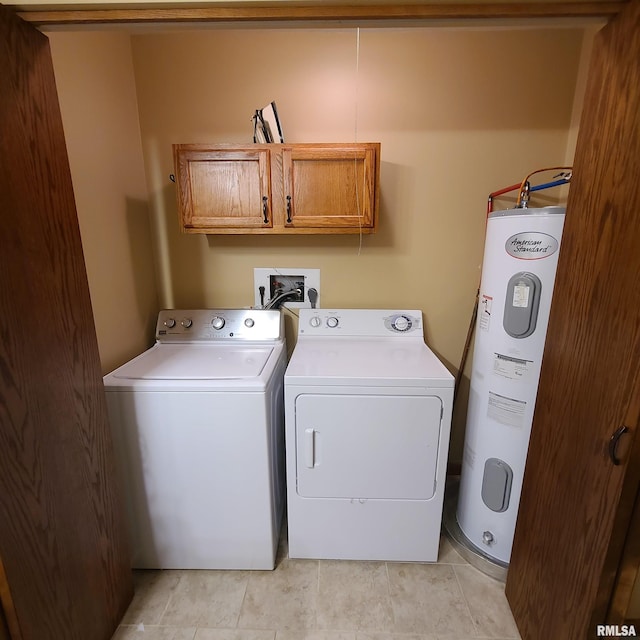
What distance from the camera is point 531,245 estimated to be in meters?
1.24

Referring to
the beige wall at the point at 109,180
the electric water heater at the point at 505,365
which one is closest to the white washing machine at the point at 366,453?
the electric water heater at the point at 505,365

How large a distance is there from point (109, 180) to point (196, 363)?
3.09ft

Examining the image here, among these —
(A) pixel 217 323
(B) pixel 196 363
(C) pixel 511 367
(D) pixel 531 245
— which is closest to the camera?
(D) pixel 531 245

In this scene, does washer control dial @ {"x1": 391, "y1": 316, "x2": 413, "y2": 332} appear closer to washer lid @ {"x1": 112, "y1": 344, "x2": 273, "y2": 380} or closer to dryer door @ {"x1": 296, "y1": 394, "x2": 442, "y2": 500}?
dryer door @ {"x1": 296, "y1": 394, "x2": 442, "y2": 500}

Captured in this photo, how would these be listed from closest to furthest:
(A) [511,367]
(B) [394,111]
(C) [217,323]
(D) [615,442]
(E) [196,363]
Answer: (D) [615,442] → (A) [511,367] → (E) [196,363] → (B) [394,111] → (C) [217,323]

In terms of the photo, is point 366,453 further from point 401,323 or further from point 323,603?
point 401,323

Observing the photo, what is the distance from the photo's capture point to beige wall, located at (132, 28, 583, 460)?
5.42 ft

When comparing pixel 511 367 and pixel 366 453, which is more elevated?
pixel 511 367

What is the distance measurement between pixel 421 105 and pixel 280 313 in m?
1.32

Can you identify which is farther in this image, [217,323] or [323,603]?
[217,323]

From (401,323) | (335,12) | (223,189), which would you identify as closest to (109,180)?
(223,189)

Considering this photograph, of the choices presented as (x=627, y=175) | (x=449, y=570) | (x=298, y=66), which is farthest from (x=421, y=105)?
(x=449, y=570)

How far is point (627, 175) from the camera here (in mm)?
791

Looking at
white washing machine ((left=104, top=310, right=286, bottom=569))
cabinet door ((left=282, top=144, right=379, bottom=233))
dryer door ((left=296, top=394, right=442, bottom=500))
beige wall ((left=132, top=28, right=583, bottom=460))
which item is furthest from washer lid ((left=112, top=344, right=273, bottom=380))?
cabinet door ((left=282, top=144, right=379, bottom=233))
